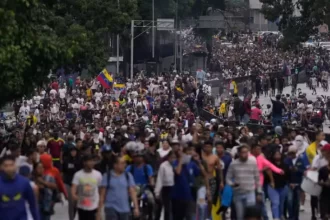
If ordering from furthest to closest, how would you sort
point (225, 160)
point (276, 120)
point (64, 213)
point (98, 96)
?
point (98, 96) < point (276, 120) < point (64, 213) < point (225, 160)

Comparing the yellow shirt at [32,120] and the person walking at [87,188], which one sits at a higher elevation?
the person walking at [87,188]

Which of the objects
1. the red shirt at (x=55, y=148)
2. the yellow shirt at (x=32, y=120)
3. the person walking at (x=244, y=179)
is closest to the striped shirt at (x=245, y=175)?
the person walking at (x=244, y=179)

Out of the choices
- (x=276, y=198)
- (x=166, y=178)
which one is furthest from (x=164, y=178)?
(x=276, y=198)

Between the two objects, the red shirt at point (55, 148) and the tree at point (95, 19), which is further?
the tree at point (95, 19)

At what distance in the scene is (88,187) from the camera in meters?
15.2

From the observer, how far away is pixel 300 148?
2094cm

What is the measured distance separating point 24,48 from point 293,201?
24.1 ft

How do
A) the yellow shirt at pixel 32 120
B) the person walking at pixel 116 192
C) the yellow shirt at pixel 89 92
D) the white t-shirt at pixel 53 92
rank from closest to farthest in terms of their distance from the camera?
the person walking at pixel 116 192 < the yellow shirt at pixel 32 120 < the white t-shirt at pixel 53 92 < the yellow shirt at pixel 89 92

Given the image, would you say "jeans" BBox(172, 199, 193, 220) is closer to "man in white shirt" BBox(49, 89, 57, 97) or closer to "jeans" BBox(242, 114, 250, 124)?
"jeans" BBox(242, 114, 250, 124)

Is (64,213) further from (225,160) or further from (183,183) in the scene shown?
(183,183)

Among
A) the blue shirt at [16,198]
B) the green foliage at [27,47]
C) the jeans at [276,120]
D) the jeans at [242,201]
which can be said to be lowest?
the jeans at [276,120]

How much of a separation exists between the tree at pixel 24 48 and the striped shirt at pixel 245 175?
748 centimetres

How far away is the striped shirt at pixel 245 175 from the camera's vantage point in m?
16.2

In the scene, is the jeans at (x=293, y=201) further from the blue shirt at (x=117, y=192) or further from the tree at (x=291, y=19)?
the tree at (x=291, y=19)
